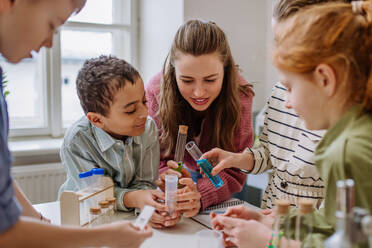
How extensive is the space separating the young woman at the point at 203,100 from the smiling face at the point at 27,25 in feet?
2.39

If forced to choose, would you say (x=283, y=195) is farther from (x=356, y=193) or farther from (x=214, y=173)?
(x=356, y=193)

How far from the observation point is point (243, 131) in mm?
1663

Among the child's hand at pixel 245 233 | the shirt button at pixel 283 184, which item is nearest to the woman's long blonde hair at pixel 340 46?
the child's hand at pixel 245 233

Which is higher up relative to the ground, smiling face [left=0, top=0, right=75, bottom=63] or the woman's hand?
smiling face [left=0, top=0, right=75, bottom=63]

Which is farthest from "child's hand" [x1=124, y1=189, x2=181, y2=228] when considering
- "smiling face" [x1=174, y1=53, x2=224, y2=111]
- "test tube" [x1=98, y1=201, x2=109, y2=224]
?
"smiling face" [x1=174, y1=53, x2=224, y2=111]

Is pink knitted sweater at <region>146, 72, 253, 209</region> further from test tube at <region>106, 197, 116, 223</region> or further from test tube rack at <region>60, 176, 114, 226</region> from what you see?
test tube rack at <region>60, 176, 114, 226</region>

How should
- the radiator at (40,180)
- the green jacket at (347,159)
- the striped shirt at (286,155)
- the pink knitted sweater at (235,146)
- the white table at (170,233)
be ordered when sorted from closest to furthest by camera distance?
the green jacket at (347,159), the white table at (170,233), the striped shirt at (286,155), the pink knitted sweater at (235,146), the radiator at (40,180)

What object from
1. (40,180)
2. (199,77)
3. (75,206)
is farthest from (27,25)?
(40,180)

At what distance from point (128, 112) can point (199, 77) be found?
0.32 metres

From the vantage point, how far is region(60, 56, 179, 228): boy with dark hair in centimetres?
131

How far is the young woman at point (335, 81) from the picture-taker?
2.46ft

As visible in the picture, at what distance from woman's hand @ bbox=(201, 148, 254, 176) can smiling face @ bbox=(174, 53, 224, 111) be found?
23cm

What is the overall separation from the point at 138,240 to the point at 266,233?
32cm

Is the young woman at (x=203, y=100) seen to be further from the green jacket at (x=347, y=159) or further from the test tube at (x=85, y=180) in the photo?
the green jacket at (x=347, y=159)
